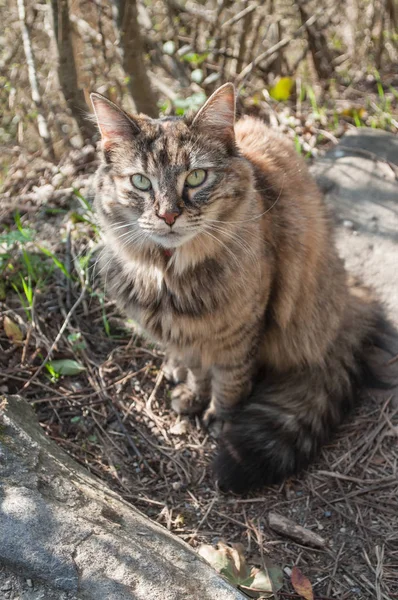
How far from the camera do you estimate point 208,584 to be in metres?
1.75

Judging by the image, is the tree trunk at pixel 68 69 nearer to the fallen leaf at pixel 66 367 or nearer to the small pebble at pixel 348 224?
the fallen leaf at pixel 66 367

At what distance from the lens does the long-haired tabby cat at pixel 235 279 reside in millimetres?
2260

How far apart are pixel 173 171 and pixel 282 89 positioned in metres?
2.71

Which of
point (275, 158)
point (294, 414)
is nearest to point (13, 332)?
point (294, 414)

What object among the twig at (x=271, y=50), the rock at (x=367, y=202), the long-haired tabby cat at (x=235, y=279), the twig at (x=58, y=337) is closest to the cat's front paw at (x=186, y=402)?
the long-haired tabby cat at (x=235, y=279)

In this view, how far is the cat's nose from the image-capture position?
214cm

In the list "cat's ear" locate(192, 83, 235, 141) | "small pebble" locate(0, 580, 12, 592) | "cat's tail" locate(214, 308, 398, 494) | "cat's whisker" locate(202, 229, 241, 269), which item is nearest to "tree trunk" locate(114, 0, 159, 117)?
"cat's ear" locate(192, 83, 235, 141)

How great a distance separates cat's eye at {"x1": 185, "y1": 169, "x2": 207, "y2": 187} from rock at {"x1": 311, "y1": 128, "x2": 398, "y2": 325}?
147 cm

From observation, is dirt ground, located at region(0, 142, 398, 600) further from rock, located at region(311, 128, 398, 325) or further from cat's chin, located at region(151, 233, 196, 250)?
→ cat's chin, located at region(151, 233, 196, 250)

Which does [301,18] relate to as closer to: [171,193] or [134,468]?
[171,193]

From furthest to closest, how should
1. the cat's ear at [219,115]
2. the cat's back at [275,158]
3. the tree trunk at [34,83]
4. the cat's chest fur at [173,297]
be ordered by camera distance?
the tree trunk at [34,83] → the cat's back at [275,158] → the cat's chest fur at [173,297] → the cat's ear at [219,115]

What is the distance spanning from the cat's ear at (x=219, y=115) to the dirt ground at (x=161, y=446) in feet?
4.07

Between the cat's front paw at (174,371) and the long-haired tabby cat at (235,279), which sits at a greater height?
the long-haired tabby cat at (235,279)

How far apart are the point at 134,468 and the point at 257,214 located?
129 cm
